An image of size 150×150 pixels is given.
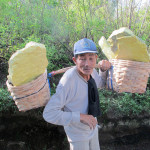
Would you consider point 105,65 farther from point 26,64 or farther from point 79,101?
point 26,64

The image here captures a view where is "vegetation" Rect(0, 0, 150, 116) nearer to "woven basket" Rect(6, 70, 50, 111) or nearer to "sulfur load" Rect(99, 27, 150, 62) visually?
"sulfur load" Rect(99, 27, 150, 62)

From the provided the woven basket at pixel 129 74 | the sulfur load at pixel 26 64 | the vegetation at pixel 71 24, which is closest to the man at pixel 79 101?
the woven basket at pixel 129 74

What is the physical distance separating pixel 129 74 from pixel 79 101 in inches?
20.4

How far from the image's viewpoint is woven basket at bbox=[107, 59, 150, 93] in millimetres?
1548

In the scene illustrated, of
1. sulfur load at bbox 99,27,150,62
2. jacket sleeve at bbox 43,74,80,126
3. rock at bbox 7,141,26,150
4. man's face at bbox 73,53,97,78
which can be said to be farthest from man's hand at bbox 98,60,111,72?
rock at bbox 7,141,26,150

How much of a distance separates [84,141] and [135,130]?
2.43 m

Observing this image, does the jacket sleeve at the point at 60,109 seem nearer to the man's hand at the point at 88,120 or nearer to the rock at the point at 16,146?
the man's hand at the point at 88,120

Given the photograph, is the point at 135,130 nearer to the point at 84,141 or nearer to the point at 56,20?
the point at 84,141

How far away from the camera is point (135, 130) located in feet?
12.0

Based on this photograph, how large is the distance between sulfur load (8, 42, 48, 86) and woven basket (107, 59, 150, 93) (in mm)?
710

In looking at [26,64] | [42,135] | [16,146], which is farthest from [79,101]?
[16,146]

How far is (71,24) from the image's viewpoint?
3.94 meters

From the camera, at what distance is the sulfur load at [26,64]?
1.23 metres

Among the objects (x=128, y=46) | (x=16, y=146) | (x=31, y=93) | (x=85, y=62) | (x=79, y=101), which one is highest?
(x=128, y=46)
